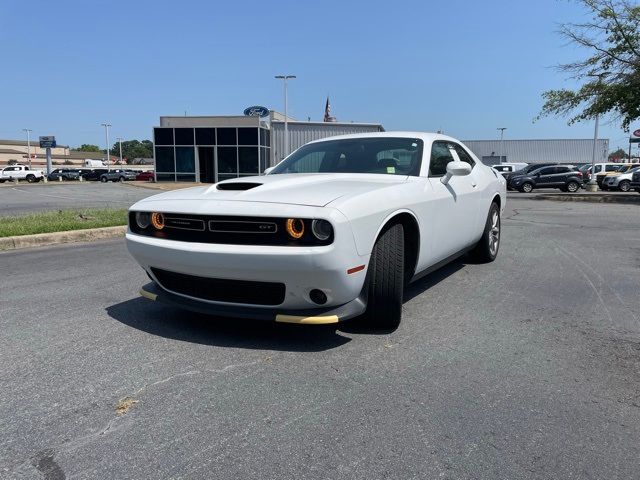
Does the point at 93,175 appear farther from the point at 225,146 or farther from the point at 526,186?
the point at 526,186

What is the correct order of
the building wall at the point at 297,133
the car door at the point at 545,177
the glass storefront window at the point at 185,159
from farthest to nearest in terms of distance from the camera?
1. the building wall at the point at 297,133
2. the glass storefront window at the point at 185,159
3. the car door at the point at 545,177

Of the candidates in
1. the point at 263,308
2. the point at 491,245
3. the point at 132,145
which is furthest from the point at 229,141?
the point at 132,145

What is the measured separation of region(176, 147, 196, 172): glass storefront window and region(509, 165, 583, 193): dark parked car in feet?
69.6

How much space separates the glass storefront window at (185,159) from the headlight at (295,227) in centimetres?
3462

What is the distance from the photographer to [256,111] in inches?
1644

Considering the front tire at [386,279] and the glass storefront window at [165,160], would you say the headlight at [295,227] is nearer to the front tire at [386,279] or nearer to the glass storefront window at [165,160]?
the front tire at [386,279]

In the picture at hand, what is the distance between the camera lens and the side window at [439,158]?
471 centimetres

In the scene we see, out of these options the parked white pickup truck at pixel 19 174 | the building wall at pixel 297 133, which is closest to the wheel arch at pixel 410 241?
the building wall at pixel 297 133

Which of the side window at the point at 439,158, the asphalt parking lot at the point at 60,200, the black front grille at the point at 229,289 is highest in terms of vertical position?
the side window at the point at 439,158

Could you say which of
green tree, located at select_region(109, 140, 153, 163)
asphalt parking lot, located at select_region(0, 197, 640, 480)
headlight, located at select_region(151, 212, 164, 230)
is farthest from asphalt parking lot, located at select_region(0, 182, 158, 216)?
green tree, located at select_region(109, 140, 153, 163)

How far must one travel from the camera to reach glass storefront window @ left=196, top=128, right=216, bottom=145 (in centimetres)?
3597

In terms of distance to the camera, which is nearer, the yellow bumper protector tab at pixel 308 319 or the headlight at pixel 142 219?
the yellow bumper protector tab at pixel 308 319

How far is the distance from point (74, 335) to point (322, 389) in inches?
79.3

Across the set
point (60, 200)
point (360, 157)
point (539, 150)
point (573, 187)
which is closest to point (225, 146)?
point (60, 200)
